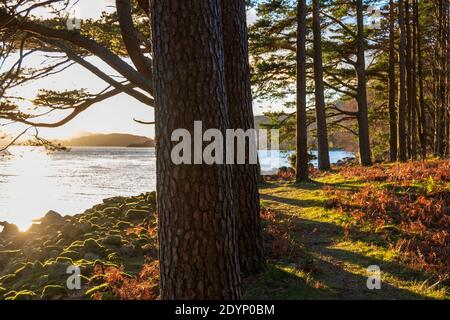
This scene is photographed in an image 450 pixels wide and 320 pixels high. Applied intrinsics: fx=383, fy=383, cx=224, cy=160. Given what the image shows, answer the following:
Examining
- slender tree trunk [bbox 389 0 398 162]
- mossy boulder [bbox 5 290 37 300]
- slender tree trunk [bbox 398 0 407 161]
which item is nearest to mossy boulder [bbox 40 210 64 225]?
mossy boulder [bbox 5 290 37 300]

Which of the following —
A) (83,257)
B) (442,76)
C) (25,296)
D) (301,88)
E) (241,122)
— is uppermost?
(442,76)

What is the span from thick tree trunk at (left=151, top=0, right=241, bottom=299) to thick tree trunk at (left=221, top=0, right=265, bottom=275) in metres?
1.78

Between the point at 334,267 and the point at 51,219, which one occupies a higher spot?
the point at 334,267

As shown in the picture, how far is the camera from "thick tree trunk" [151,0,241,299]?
3.72m

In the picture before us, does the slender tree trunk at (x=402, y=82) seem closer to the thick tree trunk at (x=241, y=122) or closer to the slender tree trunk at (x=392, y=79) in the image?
the slender tree trunk at (x=392, y=79)

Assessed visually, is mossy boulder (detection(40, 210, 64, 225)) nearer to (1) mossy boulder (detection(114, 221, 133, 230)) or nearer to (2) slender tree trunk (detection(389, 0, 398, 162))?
(1) mossy boulder (detection(114, 221, 133, 230))

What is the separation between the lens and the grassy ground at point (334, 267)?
4992 millimetres

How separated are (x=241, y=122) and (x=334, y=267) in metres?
2.67

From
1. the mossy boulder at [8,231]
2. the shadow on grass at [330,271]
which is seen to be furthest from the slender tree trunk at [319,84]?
the mossy boulder at [8,231]

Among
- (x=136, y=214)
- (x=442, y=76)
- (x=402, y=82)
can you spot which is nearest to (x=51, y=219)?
(x=136, y=214)

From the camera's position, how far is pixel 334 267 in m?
5.95

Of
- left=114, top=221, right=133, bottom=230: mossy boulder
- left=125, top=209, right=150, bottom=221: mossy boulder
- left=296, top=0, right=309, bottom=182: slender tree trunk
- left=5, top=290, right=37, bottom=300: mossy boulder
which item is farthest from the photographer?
left=296, top=0, right=309, bottom=182: slender tree trunk

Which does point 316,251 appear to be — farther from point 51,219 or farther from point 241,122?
point 51,219
